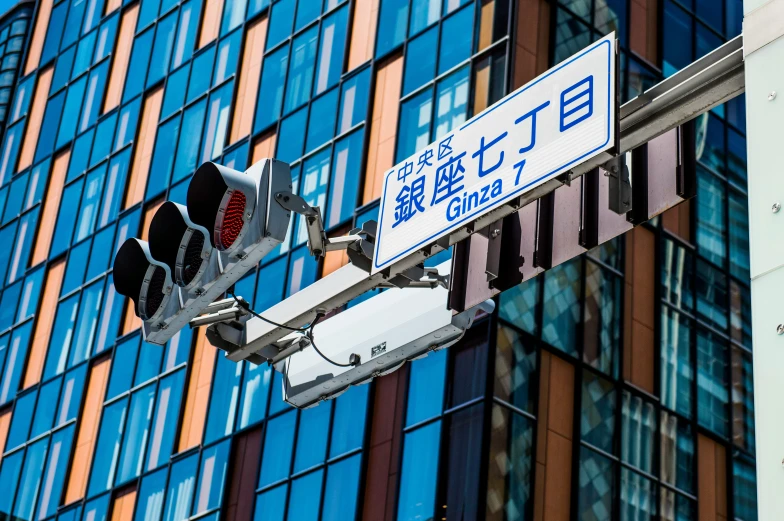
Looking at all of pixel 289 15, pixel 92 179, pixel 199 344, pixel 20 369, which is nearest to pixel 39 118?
pixel 92 179

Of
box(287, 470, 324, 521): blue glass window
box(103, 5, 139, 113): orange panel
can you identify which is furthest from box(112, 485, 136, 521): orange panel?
box(103, 5, 139, 113): orange panel

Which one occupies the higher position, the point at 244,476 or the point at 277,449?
the point at 277,449

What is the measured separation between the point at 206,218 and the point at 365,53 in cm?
2172

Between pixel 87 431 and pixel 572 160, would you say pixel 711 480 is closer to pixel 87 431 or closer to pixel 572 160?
pixel 87 431

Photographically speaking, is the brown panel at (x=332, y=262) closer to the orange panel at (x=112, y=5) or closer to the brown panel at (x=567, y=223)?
the orange panel at (x=112, y=5)

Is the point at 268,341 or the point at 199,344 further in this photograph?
the point at 199,344

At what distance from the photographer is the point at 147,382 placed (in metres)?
30.9

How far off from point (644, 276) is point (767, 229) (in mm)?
20464

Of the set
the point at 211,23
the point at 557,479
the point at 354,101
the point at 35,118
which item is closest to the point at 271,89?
the point at 354,101

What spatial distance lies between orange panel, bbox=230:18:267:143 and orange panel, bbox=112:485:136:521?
8.67 meters

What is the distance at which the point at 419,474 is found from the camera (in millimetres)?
22500

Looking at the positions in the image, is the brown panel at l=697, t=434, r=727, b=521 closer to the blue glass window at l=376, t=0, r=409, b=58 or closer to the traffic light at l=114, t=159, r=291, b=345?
the blue glass window at l=376, t=0, r=409, b=58

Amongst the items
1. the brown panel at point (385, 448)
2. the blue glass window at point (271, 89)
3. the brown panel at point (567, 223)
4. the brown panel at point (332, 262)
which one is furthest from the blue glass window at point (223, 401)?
the brown panel at point (567, 223)

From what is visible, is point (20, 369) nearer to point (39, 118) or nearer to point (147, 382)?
point (147, 382)
